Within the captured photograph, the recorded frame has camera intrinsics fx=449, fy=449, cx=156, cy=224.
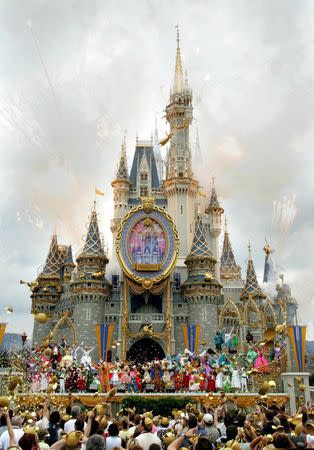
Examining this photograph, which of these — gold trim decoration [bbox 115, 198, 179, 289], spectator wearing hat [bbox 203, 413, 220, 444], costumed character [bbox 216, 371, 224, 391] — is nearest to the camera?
spectator wearing hat [bbox 203, 413, 220, 444]

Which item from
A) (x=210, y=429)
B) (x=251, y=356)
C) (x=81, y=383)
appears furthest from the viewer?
(x=251, y=356)

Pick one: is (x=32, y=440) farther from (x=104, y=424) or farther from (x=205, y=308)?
(x=205, y=308)

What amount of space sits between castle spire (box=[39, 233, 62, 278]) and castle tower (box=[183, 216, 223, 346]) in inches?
725

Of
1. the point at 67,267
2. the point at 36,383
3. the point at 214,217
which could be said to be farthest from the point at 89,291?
the point at 214,217

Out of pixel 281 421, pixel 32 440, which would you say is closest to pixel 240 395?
pixel 281 421

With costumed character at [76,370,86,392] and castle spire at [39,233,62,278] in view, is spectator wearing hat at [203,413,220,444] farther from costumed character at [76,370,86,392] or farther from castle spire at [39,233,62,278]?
castle spire at [39,233,62,278]

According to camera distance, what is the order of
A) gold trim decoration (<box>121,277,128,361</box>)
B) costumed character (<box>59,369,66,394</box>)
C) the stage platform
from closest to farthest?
the stage platform < costumed character (<box>59,369,66,394</box>) < gold trim decoration (<box>121,277,128,361</box>)

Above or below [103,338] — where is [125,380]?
below

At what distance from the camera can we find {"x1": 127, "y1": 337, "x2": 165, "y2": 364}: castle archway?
5341 cm

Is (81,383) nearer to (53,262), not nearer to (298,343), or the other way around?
(298,343)

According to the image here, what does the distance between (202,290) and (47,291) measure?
817 inches

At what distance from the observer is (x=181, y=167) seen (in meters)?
68.9

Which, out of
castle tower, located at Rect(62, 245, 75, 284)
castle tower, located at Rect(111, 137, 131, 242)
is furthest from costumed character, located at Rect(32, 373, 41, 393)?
castle tower, located at Rect(111, 137, 131, 242)

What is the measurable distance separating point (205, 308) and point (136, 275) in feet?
30.0
